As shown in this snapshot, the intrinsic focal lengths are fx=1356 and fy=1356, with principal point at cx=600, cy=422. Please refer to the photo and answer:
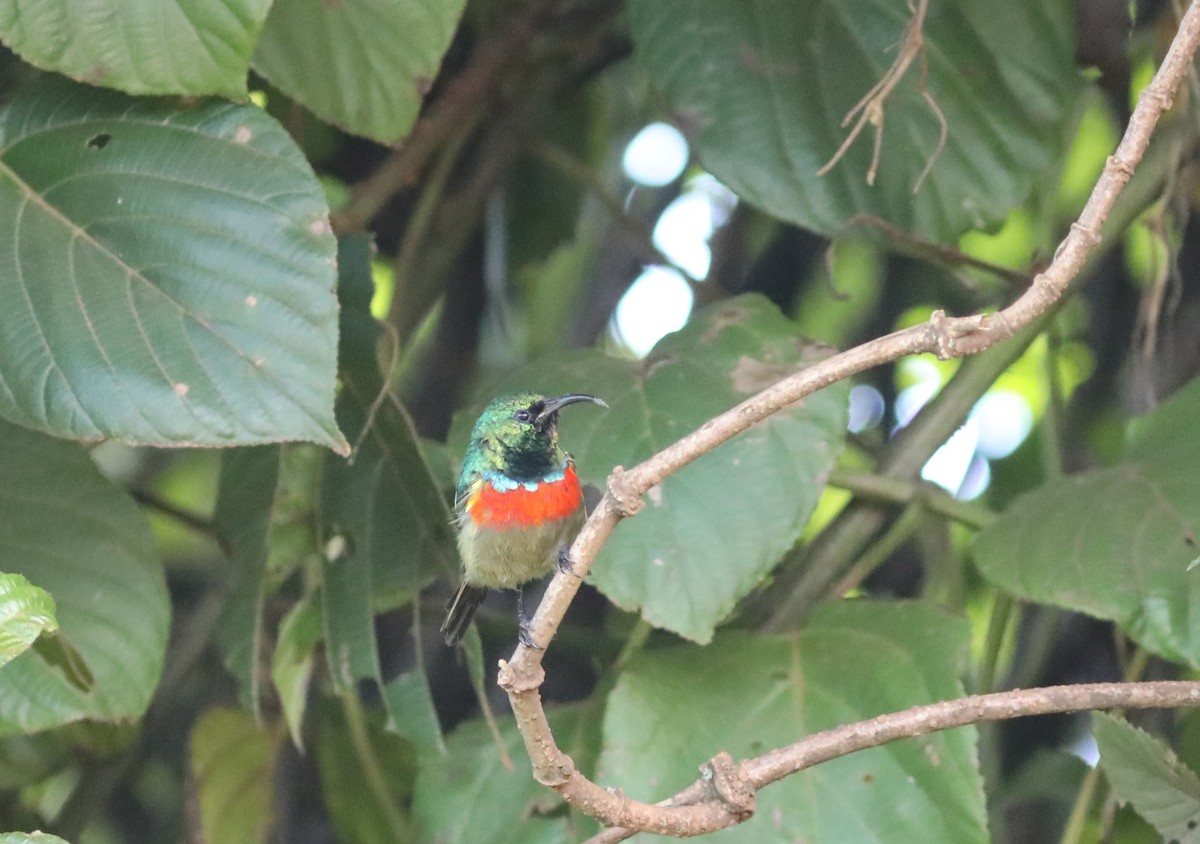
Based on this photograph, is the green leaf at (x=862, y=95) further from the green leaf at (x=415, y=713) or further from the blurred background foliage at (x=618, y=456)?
the green leaf at (x=415, y=713)

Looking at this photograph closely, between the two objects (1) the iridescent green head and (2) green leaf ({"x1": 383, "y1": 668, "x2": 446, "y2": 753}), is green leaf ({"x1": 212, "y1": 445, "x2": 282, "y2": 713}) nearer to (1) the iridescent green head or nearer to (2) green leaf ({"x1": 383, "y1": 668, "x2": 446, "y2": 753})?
(2) green leaf ({"x1": 383, "y1": 668, "x2": 446, "y2": 753})

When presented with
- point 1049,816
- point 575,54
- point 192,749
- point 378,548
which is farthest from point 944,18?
point 192,749

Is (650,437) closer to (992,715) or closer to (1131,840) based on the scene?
(992,715)

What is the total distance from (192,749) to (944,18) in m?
1.67

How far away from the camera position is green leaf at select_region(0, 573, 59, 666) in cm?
119

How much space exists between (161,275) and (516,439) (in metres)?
0.54

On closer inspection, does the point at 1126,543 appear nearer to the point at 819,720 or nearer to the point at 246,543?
the point at 819,720

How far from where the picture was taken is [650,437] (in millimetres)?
1693

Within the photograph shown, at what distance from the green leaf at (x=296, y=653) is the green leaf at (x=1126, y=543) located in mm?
957

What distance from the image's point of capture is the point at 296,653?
1988 millimetres

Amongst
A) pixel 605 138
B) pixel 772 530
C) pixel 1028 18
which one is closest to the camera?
pixel 772 530

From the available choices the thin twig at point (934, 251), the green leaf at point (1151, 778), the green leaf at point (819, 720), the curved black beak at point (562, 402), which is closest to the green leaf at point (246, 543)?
the curved black beak at point (562, 402)

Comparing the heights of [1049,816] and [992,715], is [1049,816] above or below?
below

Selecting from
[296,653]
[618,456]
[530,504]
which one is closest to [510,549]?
[530,504]
